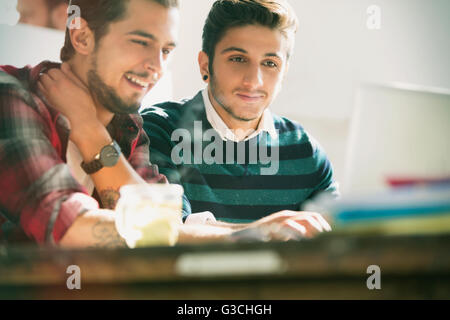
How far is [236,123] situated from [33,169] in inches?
23.1

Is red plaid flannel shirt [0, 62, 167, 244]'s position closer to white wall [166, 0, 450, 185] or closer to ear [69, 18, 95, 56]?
ear [69, 18, 95, 56]

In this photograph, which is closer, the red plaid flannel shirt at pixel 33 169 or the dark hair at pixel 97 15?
the red plaid flannel shirt at pixel 33 169

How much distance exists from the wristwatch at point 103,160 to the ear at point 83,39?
280 millimetres

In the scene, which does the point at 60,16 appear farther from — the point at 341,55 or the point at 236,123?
the point at 341,55

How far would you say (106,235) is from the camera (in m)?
1.14

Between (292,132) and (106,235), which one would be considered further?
(292,132)

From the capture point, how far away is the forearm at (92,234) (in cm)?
112

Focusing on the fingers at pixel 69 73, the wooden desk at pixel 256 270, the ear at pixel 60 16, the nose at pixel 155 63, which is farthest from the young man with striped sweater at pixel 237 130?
the wooden desk at pixel 256 270

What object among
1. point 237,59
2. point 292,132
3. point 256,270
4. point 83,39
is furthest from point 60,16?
point 256,270

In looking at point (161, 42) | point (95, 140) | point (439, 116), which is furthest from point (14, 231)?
point (439, 116)

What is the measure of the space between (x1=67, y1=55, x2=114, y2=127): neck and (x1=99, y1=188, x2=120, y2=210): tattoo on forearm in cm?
20

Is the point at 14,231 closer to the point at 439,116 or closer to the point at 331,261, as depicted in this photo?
the point at 331,261

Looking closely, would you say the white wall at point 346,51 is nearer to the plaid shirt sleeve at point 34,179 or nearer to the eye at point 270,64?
the eye at point 270,64

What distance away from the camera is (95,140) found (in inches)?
52.6
